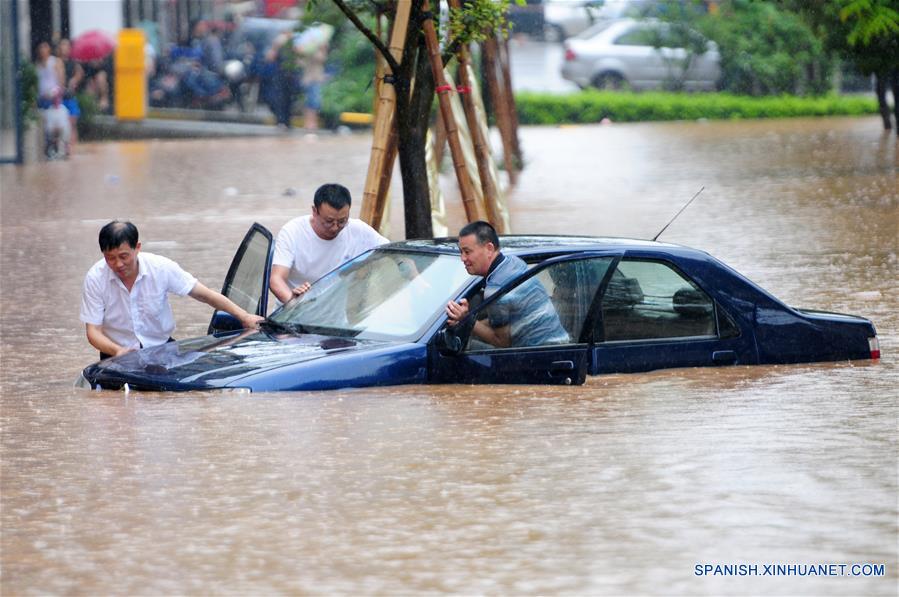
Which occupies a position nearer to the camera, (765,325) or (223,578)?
(223,578)

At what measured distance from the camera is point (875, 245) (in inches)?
635

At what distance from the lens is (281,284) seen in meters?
10.4

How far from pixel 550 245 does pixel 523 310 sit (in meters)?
0.55

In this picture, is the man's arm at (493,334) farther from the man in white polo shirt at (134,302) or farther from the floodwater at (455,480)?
the man in white polo shirt at (134,302)

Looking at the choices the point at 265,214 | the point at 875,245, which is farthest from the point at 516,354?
the point at 265,214

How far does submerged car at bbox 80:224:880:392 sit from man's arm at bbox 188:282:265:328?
8 centimetres

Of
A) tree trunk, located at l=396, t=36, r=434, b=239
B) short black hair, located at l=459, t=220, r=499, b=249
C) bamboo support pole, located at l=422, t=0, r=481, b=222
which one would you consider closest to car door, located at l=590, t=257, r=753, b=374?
short black hair, located at l=459, t=220, r=499, b=249

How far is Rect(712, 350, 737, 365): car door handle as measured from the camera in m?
9.32

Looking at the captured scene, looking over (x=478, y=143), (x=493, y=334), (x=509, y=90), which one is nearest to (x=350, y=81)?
(x=509, y=90)

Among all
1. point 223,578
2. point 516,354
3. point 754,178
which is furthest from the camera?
point 754,178

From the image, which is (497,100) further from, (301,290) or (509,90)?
(301,290)

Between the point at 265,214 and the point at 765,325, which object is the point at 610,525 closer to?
the point at 765,325

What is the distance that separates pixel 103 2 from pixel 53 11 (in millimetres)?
1083

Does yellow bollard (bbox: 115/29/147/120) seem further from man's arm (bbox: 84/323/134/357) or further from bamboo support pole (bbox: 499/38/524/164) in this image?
man's arm (bbox: 84/323/134/357)
